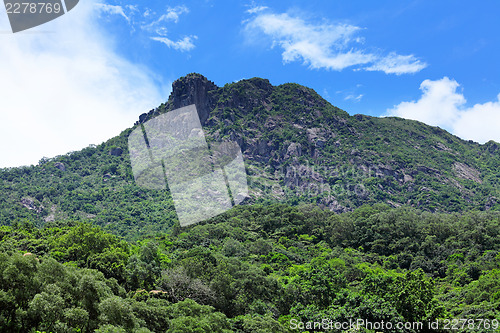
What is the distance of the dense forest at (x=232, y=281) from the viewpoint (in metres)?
15.6

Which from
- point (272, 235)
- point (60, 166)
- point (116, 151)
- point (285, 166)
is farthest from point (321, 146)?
point (60, 166)

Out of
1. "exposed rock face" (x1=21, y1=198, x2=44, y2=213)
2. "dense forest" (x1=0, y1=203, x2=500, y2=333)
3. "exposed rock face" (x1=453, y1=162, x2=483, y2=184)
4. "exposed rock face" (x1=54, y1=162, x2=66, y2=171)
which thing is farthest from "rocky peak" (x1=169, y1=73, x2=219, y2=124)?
"exposed rock face" (x1=453, y1=162, x2=483, y2=184)

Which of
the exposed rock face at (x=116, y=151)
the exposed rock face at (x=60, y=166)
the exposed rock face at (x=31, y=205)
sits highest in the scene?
the exposed rock face at (x=116, y=151)

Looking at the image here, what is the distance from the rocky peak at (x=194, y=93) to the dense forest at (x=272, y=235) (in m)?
0.37

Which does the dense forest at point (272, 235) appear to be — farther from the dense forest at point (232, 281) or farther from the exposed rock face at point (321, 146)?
the exposed rock face at point (321, 146)

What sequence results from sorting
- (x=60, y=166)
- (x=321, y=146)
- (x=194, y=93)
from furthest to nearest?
(x=194, y=93) → (x=321, y=146) → (x=60, y=166)

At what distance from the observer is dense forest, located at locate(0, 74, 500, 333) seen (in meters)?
18.2

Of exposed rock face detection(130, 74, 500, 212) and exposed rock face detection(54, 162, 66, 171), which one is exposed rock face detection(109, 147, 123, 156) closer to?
exposed rock face detection(54, 162, 66, 171)

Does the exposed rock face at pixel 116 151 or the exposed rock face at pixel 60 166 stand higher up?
the exposed rock face at pixel 116 151

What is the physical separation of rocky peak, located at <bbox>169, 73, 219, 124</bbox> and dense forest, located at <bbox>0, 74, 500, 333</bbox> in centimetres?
37

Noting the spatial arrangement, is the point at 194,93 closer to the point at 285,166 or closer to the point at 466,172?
the point at 285,166

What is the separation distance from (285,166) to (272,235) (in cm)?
6098

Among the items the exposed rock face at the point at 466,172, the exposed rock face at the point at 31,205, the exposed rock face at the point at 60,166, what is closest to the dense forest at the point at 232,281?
the exposed rock face at the point at 31,205

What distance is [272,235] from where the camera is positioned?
52.2 meters
